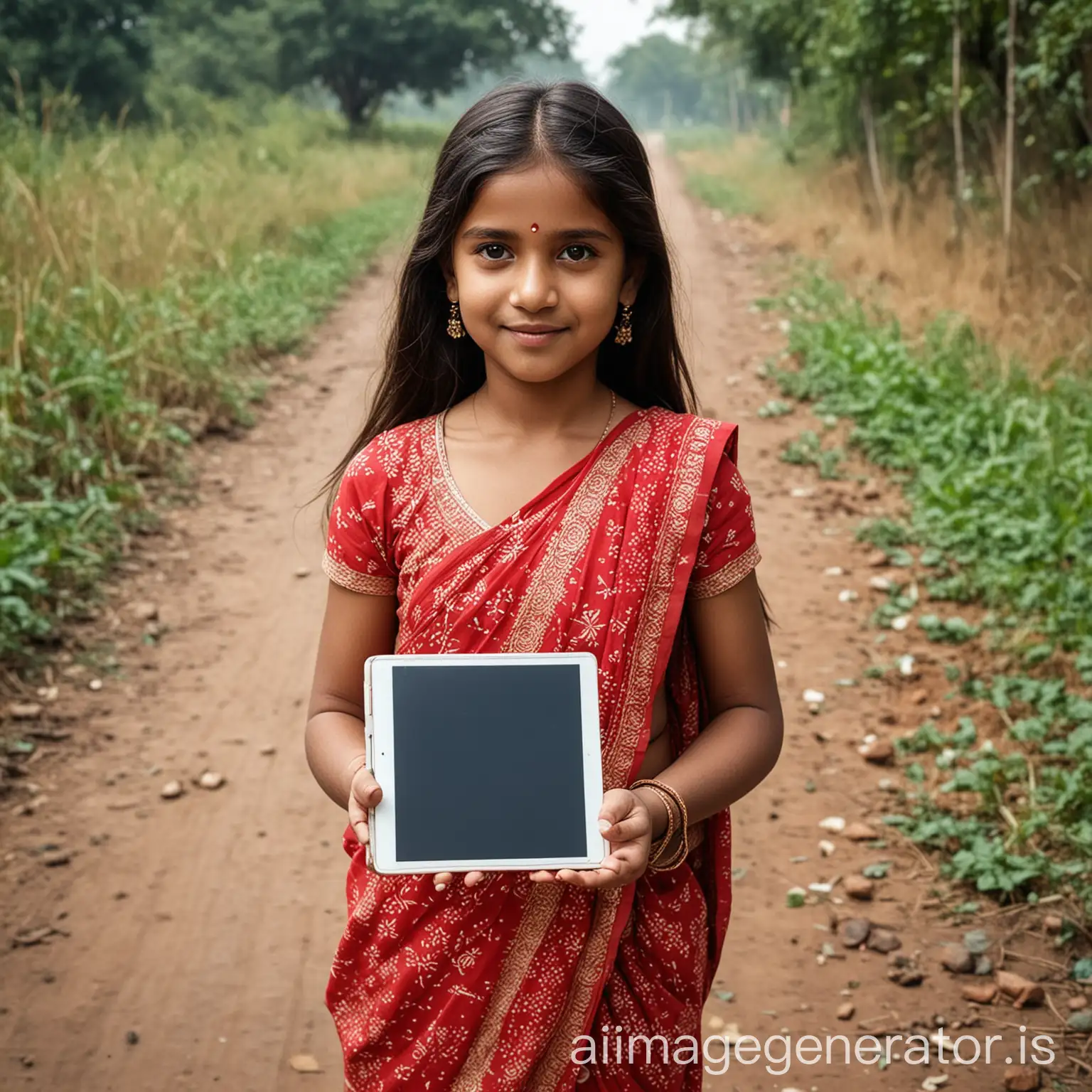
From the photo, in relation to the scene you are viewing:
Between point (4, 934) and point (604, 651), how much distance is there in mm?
2388

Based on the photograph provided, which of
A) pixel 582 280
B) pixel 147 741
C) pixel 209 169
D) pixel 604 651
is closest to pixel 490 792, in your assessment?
pixel 604 651

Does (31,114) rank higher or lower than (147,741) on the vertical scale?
higher

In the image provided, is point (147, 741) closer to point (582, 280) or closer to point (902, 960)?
point (902, 960)

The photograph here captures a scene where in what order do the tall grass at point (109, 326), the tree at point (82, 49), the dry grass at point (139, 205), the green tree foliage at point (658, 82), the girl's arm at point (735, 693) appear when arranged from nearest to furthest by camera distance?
the girl's arm at point (735, 693), the tall grass at point (109, 326), the dry grass at point (139, 205), the tree at point (82, 49), the green tree foliage at point (658, 82)

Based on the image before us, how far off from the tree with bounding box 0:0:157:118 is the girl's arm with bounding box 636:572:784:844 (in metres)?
15.0

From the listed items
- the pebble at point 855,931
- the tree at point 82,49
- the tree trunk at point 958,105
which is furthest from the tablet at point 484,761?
the tree at point 82,49

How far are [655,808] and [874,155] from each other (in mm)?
11312

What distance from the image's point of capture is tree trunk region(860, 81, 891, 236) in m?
11.5

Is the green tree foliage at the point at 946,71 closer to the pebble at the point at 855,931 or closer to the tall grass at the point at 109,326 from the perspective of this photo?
the tall grass at the point at 109,326

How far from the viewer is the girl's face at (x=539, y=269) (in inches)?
65.4

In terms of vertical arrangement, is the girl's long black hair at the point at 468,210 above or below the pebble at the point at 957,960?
above

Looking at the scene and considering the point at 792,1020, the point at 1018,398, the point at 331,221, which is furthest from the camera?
the point at 331,221

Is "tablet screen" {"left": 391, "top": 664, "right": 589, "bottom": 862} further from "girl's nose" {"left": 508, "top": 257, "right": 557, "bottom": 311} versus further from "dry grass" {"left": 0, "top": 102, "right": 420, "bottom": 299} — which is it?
"dry grass" {"left": 0, "top": 102, "right": 420, "bottom": 299}

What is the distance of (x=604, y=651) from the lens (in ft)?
5.50
